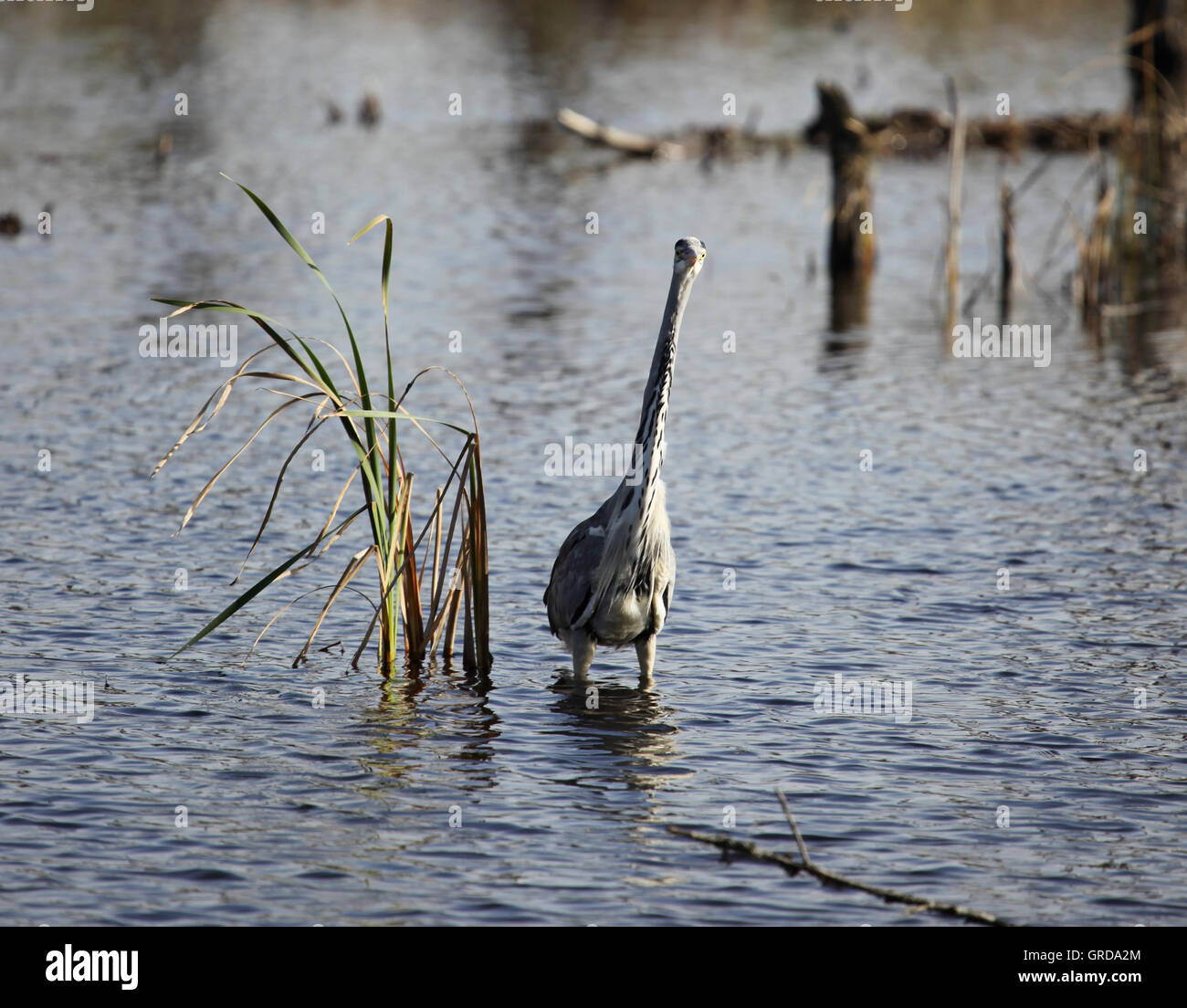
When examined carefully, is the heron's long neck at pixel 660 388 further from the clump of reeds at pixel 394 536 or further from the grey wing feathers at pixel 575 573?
the clump of reeds at pixel 394 536

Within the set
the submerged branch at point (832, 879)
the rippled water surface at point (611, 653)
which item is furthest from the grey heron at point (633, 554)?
the submerged branch at point (832, 879)

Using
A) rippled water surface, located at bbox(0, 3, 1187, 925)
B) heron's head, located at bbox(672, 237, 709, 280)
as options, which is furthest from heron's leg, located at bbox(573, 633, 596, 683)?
heron's head, located at bbox(672, 237, 709, 280)

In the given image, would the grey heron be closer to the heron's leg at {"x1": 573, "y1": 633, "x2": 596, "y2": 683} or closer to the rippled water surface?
the heron's leg at {"x1": 573, "y1": 633, "x2": 596, "y2": 683}

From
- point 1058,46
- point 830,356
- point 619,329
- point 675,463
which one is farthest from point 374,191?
point 1058,46

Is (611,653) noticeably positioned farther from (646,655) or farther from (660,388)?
(660,388)

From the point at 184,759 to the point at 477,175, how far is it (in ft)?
88.0

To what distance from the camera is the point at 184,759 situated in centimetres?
898

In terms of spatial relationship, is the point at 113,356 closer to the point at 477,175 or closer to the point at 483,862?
the point at 483,862

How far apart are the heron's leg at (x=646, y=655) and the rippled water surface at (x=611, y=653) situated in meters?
0.14

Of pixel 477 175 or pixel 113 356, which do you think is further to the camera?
pixel 477 175

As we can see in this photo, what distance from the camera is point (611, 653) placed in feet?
37.4

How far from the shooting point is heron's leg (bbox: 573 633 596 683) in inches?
389

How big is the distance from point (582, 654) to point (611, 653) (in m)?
1.48
